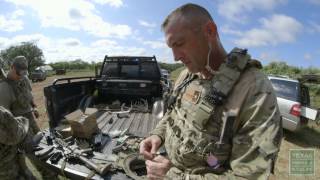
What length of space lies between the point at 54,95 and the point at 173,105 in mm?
3536

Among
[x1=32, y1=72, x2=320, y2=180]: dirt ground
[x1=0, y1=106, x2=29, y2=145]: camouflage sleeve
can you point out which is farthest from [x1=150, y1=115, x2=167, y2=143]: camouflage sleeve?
[x1=32, y1=72, x2=320, y2=180]: dirt ground

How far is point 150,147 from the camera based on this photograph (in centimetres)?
228

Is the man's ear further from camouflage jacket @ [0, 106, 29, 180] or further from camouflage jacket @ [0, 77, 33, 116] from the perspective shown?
camouflage jacket @ [0, 77, 33, 116]

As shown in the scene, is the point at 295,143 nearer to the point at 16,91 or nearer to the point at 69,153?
the point at 69,153

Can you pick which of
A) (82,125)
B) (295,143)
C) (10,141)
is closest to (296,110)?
(295,143)

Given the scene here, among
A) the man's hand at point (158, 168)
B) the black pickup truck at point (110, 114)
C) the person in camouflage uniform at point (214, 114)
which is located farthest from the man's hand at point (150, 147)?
the black pickup truck at point (110, 114)

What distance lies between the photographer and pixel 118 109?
7.35 m

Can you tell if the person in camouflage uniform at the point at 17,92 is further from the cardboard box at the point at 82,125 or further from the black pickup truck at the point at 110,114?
the cardboard box at the point at 82,125

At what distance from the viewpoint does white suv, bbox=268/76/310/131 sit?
8797 millimetres

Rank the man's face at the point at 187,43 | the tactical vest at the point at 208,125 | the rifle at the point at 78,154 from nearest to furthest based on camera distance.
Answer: the tactical vest at the point at 208,125, the man's face at the point at 187,43, the rifle at the point at 78,154

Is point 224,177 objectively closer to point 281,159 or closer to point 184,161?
point 184,161

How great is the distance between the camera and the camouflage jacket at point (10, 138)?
2890mm

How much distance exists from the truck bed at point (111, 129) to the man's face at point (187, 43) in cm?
189

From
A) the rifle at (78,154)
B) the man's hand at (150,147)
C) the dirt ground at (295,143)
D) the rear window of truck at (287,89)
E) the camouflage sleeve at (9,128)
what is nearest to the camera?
the man's hand at (150,147)
